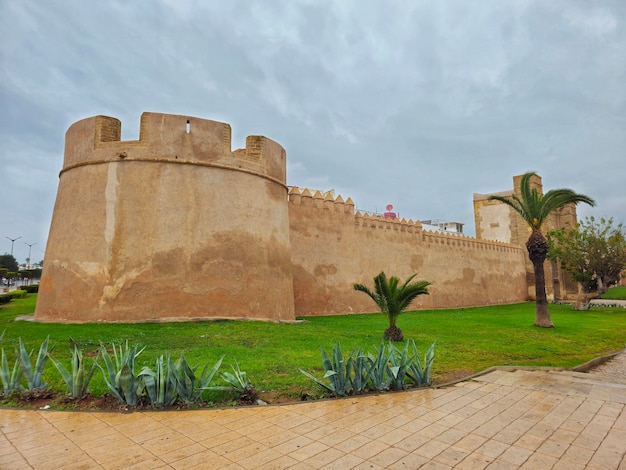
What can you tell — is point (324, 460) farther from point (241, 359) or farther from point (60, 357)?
point (60, 357)

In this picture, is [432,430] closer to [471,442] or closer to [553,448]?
[471,442]

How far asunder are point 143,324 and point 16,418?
18.2ft

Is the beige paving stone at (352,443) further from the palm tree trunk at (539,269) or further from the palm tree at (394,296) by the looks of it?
the palm tree trunk at (539,269)

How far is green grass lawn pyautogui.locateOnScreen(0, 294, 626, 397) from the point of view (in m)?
6.11

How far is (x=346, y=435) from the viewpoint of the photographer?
371 cm

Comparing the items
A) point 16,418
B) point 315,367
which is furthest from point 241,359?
point 16,418

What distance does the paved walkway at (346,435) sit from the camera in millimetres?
3172

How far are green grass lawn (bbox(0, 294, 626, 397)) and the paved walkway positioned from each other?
2.93 ft

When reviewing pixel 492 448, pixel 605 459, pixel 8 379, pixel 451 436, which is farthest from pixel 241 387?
pixel 605 459

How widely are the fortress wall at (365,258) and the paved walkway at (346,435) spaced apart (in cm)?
1073

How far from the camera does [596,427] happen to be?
394 cm

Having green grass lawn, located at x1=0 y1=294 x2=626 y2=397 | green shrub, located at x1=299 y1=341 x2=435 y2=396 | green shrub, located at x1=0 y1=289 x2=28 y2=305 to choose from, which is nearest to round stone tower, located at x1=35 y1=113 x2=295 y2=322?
green grass lawn, located at x1=0 y1=294 x2=626 y2=397

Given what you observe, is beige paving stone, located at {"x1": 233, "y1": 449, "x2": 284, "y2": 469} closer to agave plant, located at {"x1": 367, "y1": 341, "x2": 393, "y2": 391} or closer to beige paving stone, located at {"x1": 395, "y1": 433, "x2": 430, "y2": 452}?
beige paving stone, located at {"x1": 395, "y1": 433, "x2": 430, "y2": 452}

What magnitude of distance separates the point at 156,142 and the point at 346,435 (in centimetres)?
977
